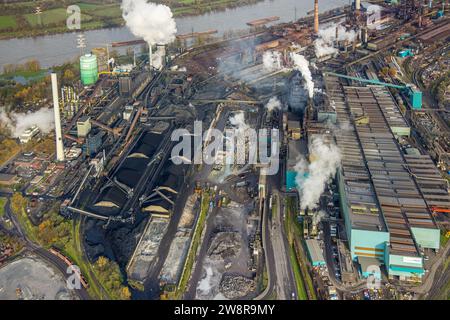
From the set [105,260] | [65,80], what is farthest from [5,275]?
[65,80]

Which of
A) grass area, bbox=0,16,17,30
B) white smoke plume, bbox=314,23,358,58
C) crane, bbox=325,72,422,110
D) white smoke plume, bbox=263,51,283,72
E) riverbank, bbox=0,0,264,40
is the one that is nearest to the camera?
crane, bbox=325,72,422,110

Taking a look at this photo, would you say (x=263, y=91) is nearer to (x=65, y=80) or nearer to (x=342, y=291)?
(x=65, y=80)

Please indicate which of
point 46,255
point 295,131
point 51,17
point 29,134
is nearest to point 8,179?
point 29,134

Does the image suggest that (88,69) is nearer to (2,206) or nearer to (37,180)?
(37,180)

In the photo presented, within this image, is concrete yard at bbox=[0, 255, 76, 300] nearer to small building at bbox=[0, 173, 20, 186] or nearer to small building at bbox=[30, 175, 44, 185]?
small building at bbox=[30, 175, 44, 185]

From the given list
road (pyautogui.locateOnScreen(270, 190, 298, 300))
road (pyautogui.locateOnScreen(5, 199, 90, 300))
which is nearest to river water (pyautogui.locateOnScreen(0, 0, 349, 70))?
road (pyautogui.locateOnScreen(5, 199, 90, 300))

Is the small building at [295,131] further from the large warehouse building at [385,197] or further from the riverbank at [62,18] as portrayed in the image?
the riverbank at [62,18]
